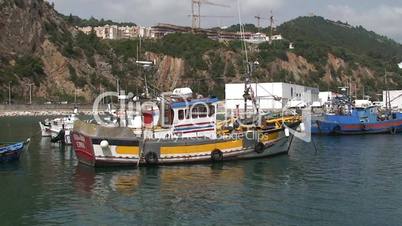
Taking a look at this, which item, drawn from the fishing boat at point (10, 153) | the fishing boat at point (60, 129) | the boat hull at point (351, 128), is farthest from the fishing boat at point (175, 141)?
the boat hull at point (351, 128)

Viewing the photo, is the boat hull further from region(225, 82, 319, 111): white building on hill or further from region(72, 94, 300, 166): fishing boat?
region(225, 82, 319, 111): white building on hill

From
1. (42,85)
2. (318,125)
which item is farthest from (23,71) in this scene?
(318,125)

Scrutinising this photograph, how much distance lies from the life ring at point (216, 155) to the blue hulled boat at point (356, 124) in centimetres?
3040

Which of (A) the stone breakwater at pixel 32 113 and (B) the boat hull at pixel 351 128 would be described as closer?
(B) the boat hull at pixel 351 128

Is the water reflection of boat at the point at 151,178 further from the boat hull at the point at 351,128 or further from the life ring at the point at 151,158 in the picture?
the boat hull at the point at 351,128

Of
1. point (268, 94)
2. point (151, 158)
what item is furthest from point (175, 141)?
point (268, 94)

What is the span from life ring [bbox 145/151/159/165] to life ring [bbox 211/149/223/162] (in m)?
4.03

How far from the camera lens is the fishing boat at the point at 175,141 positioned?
1427 inches

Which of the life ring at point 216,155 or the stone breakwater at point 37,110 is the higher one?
the stone breakwater at point 37,110

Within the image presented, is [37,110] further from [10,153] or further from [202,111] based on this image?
[202,111]

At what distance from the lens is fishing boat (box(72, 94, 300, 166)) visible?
3625cm

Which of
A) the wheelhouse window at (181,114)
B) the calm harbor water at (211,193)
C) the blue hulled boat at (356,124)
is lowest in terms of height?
the calm harbor water at (211,193)

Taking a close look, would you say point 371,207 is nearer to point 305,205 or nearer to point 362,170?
point 305,205

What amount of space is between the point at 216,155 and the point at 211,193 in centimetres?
961
